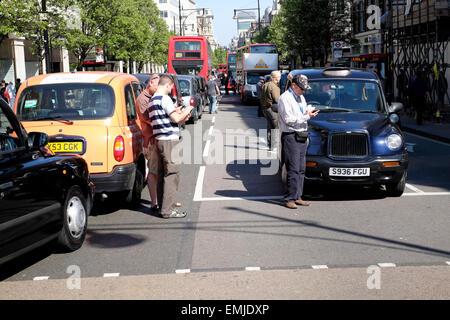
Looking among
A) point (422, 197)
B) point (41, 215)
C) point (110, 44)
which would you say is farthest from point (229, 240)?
point (110, 44)

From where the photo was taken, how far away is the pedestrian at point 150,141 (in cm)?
775

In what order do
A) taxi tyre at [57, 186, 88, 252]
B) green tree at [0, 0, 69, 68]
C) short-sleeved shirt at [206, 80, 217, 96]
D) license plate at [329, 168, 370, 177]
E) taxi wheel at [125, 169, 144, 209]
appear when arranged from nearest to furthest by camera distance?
1. taxi tyre at [57, 186, 88, 252]
2. taxi wheel at [125, 169, 144, 209]
3. license plate at [329, 168, 370, 177]
4. green tree at [0, 0, 69, 68]
5. short-sleeved shirt at [206, 80, 217, 96]

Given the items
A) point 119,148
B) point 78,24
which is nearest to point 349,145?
point 119,148

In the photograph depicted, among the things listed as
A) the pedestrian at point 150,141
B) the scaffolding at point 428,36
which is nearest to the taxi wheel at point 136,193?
the pedestrian at point 150,141

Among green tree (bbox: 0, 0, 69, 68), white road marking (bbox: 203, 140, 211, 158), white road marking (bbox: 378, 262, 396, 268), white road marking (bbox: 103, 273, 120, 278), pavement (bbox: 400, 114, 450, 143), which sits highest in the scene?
green tree (bbox: 0, 0, 69, 68)

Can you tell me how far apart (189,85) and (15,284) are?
18398mm

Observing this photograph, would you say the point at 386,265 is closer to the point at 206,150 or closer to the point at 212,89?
the point at 206,150

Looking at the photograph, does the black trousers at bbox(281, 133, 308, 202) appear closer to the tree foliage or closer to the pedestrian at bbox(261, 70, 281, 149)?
the pedestrian at bbox(261, 70, 281, 149)

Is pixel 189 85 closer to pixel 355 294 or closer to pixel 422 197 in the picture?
pixel 422 197

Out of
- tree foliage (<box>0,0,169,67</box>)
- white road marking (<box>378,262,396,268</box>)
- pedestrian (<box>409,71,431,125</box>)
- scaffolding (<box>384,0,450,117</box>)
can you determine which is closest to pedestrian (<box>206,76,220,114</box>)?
tree foliage (<box>0,0,169,67</box>)

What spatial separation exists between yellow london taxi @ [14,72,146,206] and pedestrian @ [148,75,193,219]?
516 millimetres

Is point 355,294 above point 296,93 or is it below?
below

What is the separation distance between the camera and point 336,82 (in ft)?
32.1

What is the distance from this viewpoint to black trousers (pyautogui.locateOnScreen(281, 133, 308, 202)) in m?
8.00
